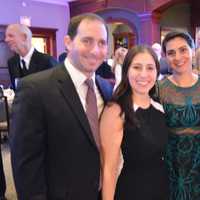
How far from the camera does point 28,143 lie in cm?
122

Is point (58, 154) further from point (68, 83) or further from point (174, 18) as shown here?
point (174, 18)

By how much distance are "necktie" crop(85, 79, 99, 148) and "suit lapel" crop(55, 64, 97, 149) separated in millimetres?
63

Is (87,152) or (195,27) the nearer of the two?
(87,152)

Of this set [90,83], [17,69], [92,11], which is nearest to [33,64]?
[17,69]

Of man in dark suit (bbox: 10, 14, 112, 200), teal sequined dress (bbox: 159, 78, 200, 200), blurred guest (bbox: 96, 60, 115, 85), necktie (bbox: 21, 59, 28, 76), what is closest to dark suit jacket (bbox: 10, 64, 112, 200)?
man in dark suit (bbox: 10, 14, 112, 200)

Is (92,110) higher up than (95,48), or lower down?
lower down

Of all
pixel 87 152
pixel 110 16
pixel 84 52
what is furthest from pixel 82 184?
pixel 110 16

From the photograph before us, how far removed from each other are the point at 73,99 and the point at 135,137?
0.40 m

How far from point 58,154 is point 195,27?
919cm

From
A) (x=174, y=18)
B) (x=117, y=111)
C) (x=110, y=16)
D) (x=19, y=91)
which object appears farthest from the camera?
(x=174, y=18)

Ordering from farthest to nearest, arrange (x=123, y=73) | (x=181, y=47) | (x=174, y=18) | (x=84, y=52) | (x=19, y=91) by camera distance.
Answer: (x=174, y=18), (x=181, y=47), (x=123, y=73), (x=84, y=52), (x=19, y=91)

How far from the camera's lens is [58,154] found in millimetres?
1279

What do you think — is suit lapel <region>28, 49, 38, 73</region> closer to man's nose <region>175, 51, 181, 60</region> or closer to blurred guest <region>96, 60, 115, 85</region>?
blurred guest <region>96, 60, 115, 85</region>

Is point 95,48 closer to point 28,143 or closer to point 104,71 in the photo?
point 28,143
